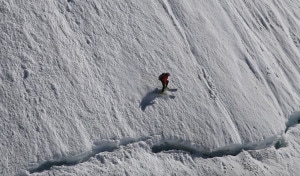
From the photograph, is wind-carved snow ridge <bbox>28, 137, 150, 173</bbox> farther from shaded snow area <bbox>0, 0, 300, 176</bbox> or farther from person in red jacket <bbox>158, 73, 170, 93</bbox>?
person in red jacket <bbox>158, 73, 170, 93</bbox>

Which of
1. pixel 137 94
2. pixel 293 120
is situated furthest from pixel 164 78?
pixel 293 120

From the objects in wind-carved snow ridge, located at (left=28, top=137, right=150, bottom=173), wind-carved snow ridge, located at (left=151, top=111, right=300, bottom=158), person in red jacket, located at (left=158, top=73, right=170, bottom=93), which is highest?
person in red jacket, located at (left=158, top=73, right=170, bottom=93)

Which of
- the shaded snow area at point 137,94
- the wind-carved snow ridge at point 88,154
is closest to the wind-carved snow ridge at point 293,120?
the shaded snow area at point 137,94

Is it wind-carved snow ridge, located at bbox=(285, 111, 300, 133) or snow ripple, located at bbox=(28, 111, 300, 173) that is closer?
snow ripple, located at bbox=(28, 111, 300, 173)

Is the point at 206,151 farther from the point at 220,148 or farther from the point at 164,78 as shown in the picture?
the point at 164,78

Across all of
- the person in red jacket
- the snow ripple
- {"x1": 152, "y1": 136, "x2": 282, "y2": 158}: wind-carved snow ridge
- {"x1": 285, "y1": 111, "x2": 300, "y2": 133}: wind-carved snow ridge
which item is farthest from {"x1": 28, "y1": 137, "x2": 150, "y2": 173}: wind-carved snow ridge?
{"x1": 285, "y1": 111, "x2": 300, "y2": 133}: wind-carved snow ridge

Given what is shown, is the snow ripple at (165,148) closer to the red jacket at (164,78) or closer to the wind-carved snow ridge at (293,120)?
the wind-carved snow ridge at (293,120)
